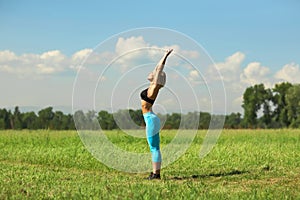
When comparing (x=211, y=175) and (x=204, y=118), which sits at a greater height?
(x=204, y=118)

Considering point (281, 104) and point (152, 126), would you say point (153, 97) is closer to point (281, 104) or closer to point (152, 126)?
point (152, 126)

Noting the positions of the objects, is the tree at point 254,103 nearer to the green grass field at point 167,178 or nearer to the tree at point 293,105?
the tree at point 293,105

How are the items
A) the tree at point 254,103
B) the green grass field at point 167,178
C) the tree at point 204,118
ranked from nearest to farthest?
the green grass field at point 167,178, the tree at point 204,118, the tree at point 254,103

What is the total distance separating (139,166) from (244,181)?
2874 mm

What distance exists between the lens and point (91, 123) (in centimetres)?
1172

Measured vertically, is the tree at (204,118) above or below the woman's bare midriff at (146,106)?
below

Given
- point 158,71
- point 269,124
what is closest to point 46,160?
point 158,71

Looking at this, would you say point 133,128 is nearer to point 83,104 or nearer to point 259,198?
point 83,104

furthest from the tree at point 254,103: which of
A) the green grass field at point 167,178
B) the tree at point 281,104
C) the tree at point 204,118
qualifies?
the tree at point 204,118

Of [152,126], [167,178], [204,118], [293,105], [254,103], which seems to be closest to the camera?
[152,126]

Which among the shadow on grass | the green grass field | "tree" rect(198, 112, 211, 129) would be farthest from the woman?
"tree" rect(198, 112, 211, 129)

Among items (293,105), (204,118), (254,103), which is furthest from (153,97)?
→ (254,103)

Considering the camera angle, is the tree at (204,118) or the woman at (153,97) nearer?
the woman at (153,97)

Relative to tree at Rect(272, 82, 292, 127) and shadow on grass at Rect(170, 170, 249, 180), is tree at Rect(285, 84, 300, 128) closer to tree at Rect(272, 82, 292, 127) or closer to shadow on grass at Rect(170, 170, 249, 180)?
tree at Rect(272, 82, 292, 127)
